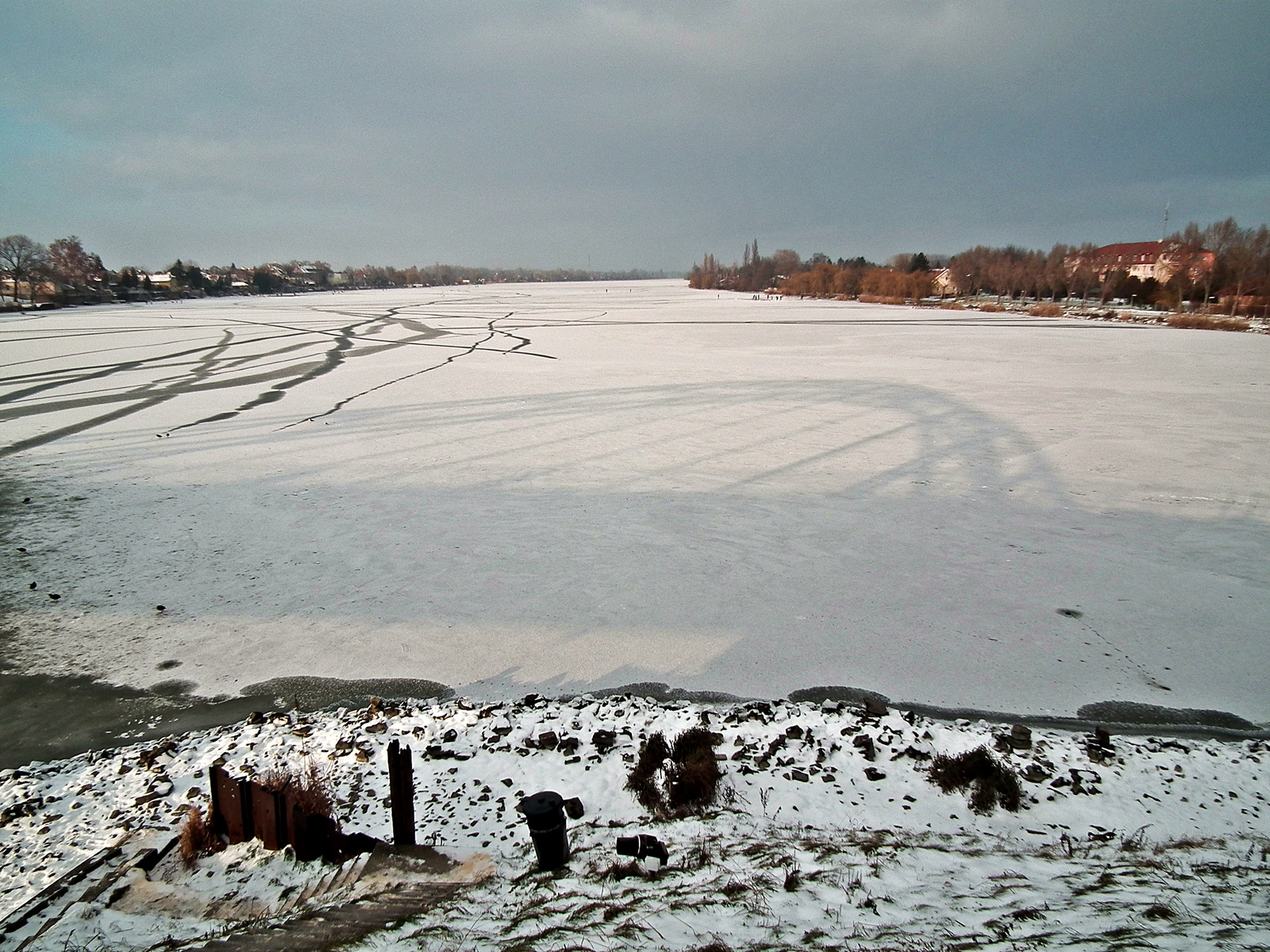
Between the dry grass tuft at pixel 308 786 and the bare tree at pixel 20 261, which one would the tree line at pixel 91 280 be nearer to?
the bare tree at pixel 20 261

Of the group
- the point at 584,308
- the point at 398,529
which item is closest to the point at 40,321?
the point at 584,308

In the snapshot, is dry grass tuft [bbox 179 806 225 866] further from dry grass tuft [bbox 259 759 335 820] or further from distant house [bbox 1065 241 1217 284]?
distant house [bbox 1065 241 1217 284]

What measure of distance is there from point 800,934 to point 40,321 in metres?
54.3

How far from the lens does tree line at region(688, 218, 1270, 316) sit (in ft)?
187

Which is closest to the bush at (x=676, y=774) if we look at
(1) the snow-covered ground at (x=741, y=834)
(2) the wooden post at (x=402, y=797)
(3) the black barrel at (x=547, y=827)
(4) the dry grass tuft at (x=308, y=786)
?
(1) the snow-covered ground at (x=741, y=834)

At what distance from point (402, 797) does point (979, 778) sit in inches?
130

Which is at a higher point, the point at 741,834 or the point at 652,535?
the point at 652,535

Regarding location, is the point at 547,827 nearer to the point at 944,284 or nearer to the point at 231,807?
the point at 231,807

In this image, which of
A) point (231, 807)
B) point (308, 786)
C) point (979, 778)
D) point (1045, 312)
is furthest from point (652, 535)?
point (1045, 312)

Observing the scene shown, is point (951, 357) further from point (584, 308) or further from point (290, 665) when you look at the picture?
point (584, 308)

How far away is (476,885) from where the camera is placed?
10.7 feet

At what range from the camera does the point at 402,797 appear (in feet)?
11.3

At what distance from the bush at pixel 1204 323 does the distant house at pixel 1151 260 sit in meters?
24.5

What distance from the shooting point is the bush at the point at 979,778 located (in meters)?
3.96
